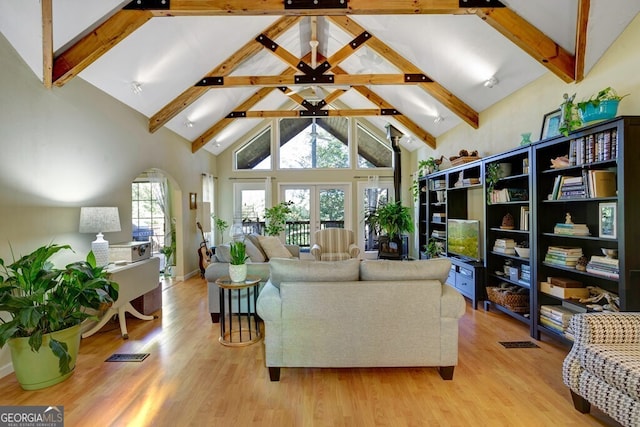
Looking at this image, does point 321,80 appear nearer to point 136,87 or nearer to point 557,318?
point 136,87

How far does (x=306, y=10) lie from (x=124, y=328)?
141 inches

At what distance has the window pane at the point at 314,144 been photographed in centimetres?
791

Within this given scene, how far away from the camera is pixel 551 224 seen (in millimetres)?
3141

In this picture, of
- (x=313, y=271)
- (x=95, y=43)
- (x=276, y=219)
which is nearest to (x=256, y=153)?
(x=276, y=219)

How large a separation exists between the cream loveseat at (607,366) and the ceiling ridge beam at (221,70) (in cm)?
475

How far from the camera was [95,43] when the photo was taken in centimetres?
299

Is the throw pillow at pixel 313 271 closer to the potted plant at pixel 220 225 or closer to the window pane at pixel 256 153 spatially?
the potted plant at pixel 220 225

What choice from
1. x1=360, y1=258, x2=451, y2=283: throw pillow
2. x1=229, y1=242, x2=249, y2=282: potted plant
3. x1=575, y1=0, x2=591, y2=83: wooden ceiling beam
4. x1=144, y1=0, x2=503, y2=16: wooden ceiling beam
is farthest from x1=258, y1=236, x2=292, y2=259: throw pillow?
x1=575, y1=0, x2=591, y2=83: wooden ceiling beam

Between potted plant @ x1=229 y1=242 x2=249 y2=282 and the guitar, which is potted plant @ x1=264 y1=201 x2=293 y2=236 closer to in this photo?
the guitar

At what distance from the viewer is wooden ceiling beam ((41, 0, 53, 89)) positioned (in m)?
2.63

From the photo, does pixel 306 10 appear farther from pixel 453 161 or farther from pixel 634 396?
pixel 634 396

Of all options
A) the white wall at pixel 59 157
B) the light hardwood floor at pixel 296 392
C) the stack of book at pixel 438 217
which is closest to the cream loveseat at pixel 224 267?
the light hardwood floor at pixel 296 392

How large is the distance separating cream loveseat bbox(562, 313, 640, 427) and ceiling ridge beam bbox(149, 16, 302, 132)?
→ 475cm

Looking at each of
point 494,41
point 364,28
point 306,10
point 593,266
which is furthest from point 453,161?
point 306,10
